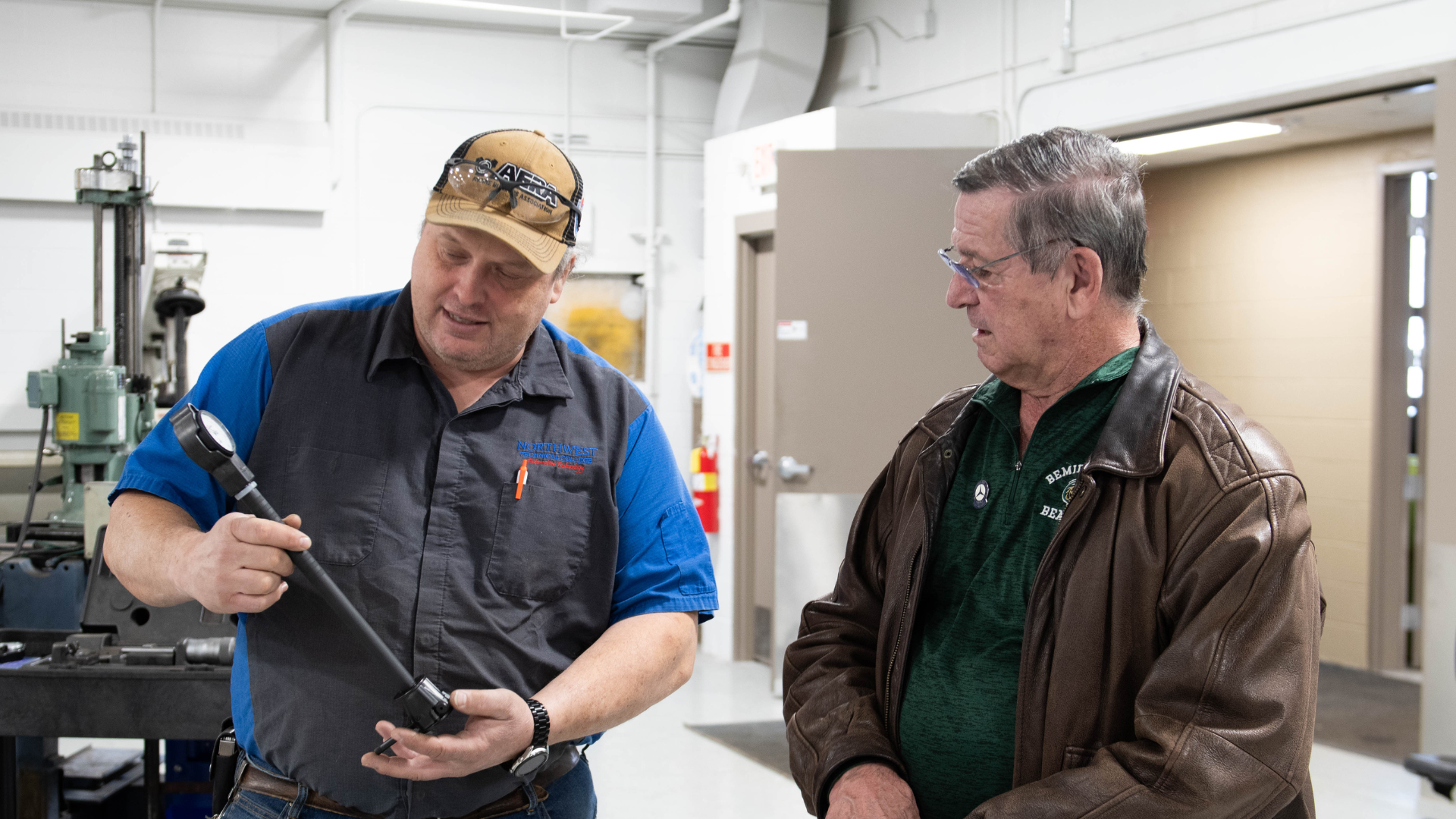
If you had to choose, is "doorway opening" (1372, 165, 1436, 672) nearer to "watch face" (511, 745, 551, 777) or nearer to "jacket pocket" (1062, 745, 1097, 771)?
"jacket pocket" (1062, 745, 1097, 771)

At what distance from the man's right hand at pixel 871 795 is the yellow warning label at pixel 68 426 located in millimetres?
2526

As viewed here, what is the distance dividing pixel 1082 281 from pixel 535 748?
2.70 feet

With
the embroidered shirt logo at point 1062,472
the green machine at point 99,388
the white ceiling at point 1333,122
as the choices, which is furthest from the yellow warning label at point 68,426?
the white ceiling at point 1333,122

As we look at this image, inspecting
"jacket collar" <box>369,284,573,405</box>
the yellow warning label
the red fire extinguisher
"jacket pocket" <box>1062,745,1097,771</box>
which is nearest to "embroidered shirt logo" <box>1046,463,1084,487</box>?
"jacket pocket" <box>1062,745,1097,771</box>

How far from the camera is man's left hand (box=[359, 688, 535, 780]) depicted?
1.24 metres

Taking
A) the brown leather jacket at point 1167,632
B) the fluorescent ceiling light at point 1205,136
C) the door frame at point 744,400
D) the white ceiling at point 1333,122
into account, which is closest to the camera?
the brown leather jacket at point 1167,632

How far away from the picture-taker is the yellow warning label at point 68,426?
3107 millimetres

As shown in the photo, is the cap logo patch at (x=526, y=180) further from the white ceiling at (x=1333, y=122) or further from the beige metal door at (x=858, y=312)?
the beige metal door at (x=858, y=312)

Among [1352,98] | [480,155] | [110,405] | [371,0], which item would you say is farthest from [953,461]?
[371,0]

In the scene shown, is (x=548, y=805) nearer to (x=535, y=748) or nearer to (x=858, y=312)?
(x=535, y=748)

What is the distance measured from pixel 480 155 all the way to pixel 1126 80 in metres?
3.51

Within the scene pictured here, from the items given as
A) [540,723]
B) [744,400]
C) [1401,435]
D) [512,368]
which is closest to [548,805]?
[540,723]

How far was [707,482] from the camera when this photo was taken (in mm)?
5715

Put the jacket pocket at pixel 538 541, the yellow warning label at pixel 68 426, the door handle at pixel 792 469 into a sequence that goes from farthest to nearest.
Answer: the door handle at pixel 792 469, the yellow warning label at pixel 68 426, the jacket pocket at pixel 538 541
